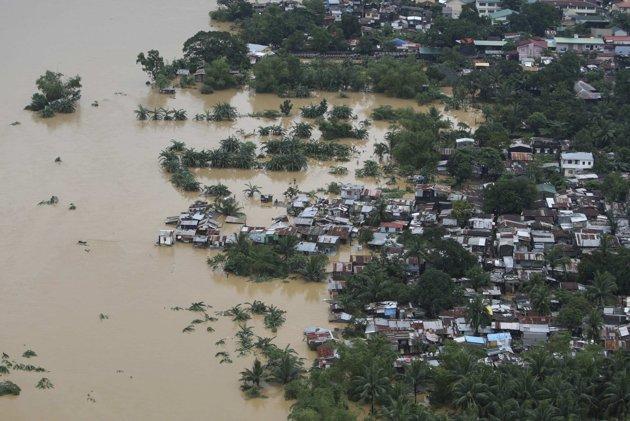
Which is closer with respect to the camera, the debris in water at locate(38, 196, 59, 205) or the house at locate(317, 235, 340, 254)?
the house at locate(317, 235, 340, 254)

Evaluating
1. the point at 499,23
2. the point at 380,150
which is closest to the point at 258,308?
the point at 380,150

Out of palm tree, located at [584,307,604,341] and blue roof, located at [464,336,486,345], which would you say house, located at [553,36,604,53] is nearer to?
palm tree, located at [584,307,604,341]

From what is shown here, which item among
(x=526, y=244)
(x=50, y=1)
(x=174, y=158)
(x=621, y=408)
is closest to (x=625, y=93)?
(x=526, y=244)

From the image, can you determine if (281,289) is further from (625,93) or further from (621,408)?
(625,93)

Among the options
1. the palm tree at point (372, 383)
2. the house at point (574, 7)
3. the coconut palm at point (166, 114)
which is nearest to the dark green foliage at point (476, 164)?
the coconut palm at point (166, 114)

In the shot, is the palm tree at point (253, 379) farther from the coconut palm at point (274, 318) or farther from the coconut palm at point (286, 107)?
the coconut palm at point (286, 107)

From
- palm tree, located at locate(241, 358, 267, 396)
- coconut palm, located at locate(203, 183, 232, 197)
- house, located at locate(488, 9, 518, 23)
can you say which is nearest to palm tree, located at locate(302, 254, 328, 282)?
palm tree, located at locate(241, 358, 267, 396)
